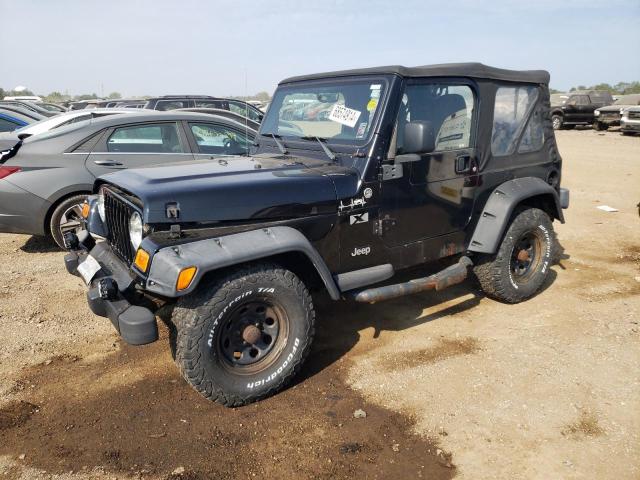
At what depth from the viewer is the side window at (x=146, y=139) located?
19.9 feet

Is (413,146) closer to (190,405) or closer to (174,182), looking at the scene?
(174,182)

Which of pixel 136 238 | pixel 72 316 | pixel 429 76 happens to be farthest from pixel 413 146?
pixel 72 316

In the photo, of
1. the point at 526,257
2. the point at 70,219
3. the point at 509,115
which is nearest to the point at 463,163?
the point at 509,115

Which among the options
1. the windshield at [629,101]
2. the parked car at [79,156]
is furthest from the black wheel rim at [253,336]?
the windshield at [629,101]

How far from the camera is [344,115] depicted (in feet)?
12.2

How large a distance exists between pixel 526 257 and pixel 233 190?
301 centimetres

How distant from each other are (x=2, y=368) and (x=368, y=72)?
11.2ft

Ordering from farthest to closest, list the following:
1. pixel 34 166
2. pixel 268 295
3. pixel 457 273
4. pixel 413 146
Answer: pixel 34 166, pixel 457 273, pixel 413 146, pixel 268 295

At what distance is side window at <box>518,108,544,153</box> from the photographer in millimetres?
4617

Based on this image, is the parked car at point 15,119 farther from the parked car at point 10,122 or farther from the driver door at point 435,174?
the driver door at point 435,174

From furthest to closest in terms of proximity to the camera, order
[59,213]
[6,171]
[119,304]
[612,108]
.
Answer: [612,108], [59,213], [6,171], [119,304]

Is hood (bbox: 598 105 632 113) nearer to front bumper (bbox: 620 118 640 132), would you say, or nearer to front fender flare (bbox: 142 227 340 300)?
front bumper (bbox: 620 118 640 132)

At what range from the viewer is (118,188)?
346 centimetres

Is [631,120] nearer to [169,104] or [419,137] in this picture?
[169,104]
